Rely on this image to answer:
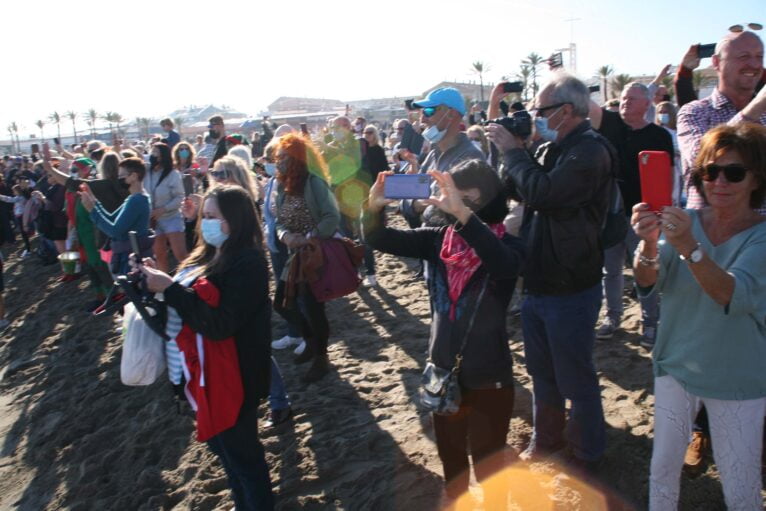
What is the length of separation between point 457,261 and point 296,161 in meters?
2.34

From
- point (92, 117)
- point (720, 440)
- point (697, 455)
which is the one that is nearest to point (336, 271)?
point (697, 455)

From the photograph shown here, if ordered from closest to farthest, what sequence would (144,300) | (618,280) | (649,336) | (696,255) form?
1. (696,255)
2. (144,300)
3. (649,336)
4. (618,280)

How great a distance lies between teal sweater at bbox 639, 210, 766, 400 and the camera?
198 centimetres

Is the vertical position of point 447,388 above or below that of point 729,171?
below

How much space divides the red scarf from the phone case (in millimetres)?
218

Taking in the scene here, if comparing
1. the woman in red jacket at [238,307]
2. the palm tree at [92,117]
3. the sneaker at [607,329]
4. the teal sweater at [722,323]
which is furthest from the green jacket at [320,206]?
the palm tree at [92,117]

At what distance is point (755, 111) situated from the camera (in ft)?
8.11

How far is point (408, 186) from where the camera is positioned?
2658mm

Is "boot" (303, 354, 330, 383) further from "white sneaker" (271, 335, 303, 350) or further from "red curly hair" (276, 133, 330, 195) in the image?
"red curly hair" (276, 133, 330, 195)

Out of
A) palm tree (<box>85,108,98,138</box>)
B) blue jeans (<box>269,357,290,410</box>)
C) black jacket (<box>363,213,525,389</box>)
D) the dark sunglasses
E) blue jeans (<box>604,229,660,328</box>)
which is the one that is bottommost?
blue jeans (<box>269,357,290,410</box>)

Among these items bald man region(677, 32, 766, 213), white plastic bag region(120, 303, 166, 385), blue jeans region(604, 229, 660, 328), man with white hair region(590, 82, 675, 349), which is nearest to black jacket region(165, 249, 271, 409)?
white plastic bag region(120, 303, 166, 385)

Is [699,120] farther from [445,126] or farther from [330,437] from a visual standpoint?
[330,437]

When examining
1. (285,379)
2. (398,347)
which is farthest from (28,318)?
(398,347)

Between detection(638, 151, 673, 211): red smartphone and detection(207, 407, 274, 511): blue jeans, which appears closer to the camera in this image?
detection(638, 151, 673, 211): red smartphone
